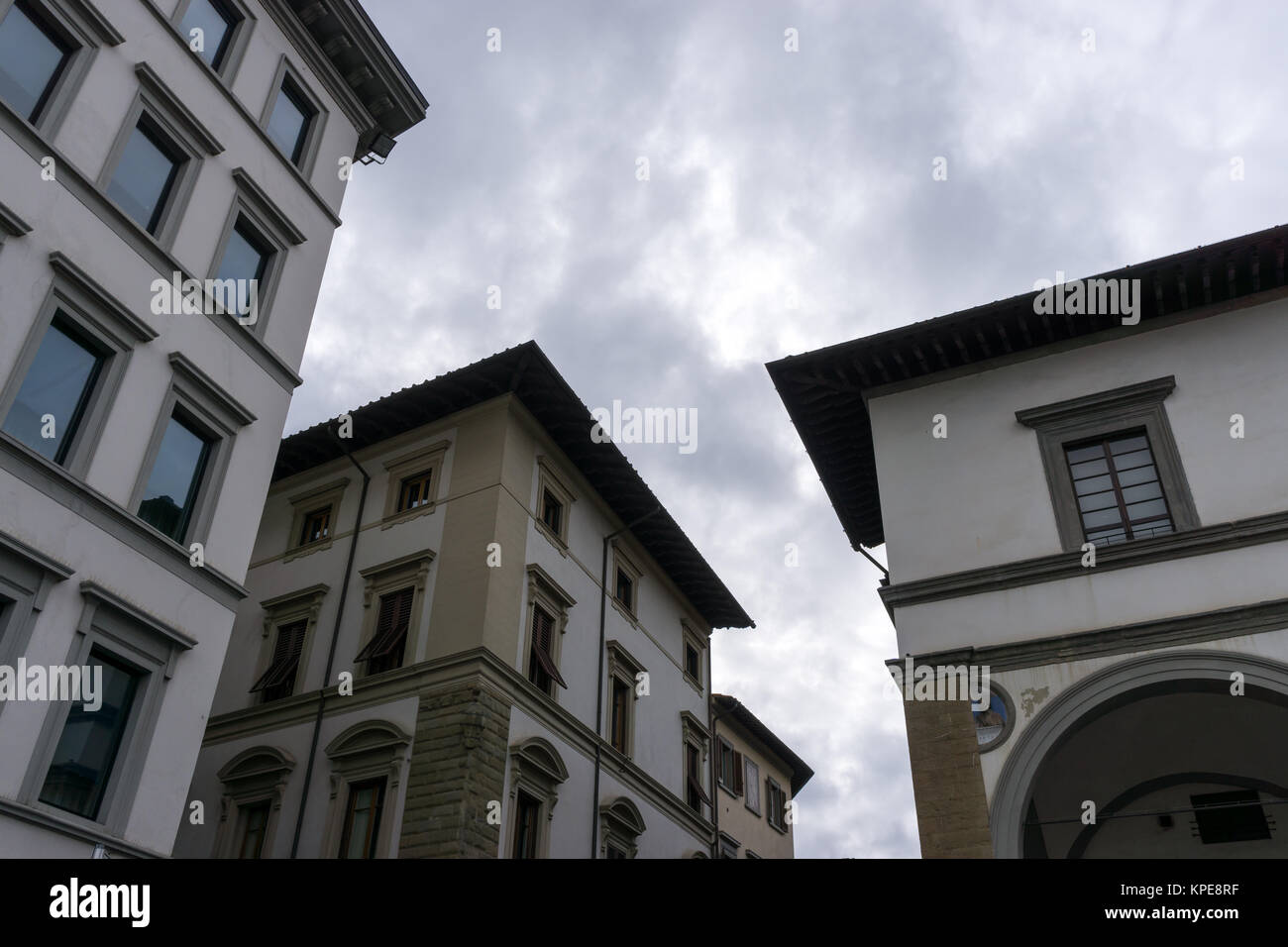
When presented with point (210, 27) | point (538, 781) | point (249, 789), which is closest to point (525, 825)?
point (538, 781)

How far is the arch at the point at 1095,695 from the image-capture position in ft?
34.7

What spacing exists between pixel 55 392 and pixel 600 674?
12.5 meters

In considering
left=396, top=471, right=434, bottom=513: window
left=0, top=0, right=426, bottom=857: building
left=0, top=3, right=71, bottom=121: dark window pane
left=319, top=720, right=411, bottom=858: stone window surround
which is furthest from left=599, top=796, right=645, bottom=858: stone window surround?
left=0, top=3, right=71, bottom=121: dark window pane

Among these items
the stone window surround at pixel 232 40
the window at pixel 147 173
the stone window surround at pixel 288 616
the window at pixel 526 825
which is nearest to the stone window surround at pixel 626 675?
the window at pixel 526 825

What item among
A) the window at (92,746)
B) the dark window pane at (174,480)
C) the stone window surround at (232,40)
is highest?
the stone window surround at (232,40)

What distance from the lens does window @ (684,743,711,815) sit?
24.2m

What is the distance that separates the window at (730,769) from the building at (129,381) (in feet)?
63.4

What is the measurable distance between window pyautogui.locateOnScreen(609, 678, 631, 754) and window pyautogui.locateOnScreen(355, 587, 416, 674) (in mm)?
5254

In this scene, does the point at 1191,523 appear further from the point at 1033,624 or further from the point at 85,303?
the point at 85,303

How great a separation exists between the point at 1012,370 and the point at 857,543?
4.60m

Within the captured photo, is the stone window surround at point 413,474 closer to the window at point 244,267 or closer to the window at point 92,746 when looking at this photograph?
the window at point 244,267

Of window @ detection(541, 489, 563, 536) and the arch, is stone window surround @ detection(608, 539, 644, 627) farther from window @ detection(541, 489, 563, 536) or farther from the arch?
the arch
